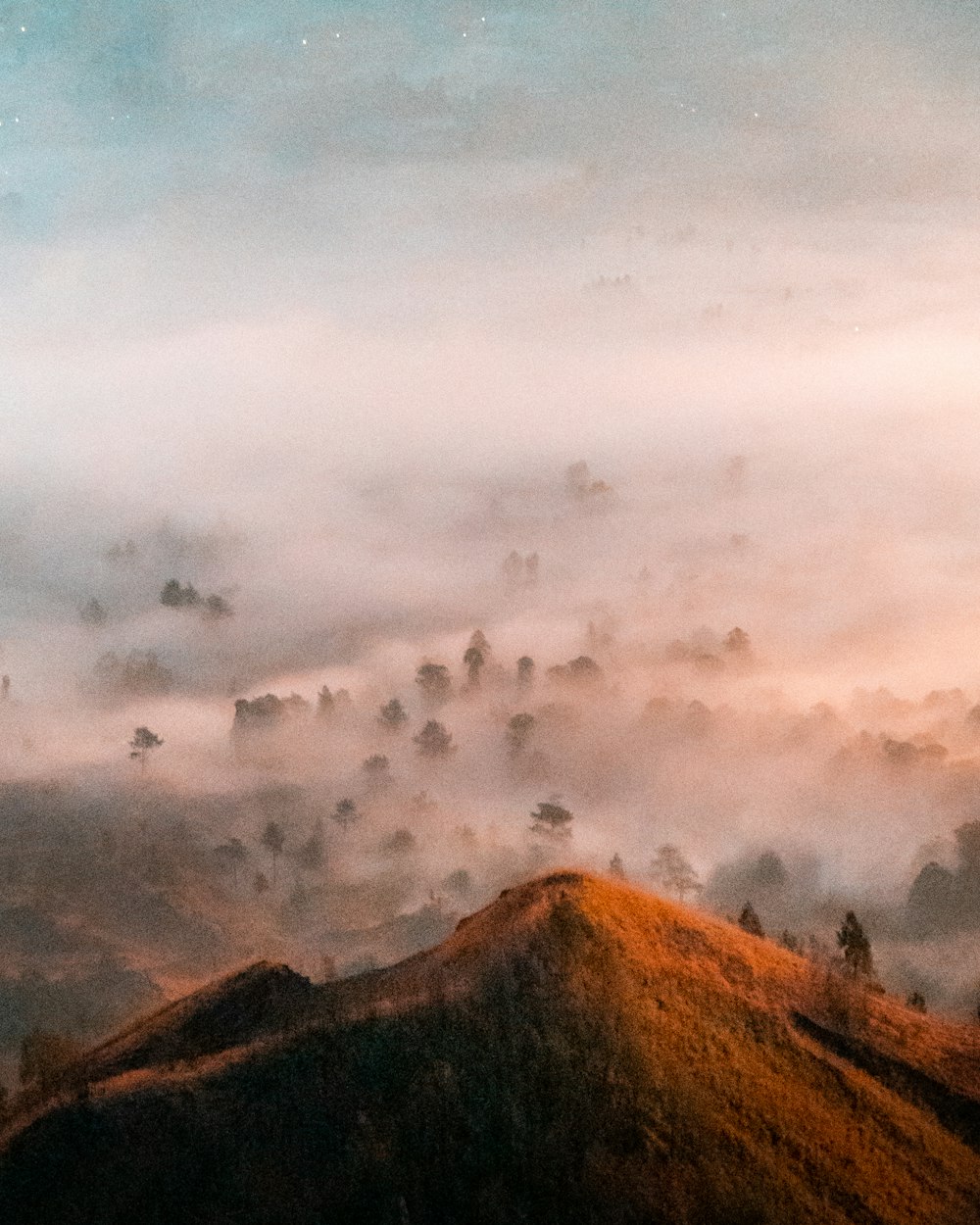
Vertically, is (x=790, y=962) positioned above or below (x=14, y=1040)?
below

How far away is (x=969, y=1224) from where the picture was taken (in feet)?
138

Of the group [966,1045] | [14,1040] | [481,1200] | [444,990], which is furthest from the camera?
[14,1040]

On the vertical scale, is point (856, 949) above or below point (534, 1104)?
above

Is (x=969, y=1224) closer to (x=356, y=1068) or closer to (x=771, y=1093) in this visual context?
(x=771, y=1093)

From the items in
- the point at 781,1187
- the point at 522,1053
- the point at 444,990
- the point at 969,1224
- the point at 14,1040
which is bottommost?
the point at 969,1224

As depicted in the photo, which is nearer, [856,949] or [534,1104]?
[534,1104]

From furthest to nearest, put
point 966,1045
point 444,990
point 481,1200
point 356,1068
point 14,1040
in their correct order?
point 14,1040
point 966,1045
point 444,990
point 356,1068
point 481,1200

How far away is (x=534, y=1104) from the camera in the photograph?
43.6 metres

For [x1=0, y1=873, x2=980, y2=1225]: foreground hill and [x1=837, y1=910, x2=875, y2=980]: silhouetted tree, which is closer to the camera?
[x1=0, y1=873, x2=980, y2=1225]: foreground hill

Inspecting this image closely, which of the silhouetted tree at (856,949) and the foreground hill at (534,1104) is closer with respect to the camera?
the foreground hill at (534,1104)

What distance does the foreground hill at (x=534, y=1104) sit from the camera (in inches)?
1599

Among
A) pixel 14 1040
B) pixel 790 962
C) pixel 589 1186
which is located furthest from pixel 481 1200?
pixel 14 1040

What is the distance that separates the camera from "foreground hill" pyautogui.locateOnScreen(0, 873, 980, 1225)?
40625 mm

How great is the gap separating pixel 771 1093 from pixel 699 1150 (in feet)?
16.4
